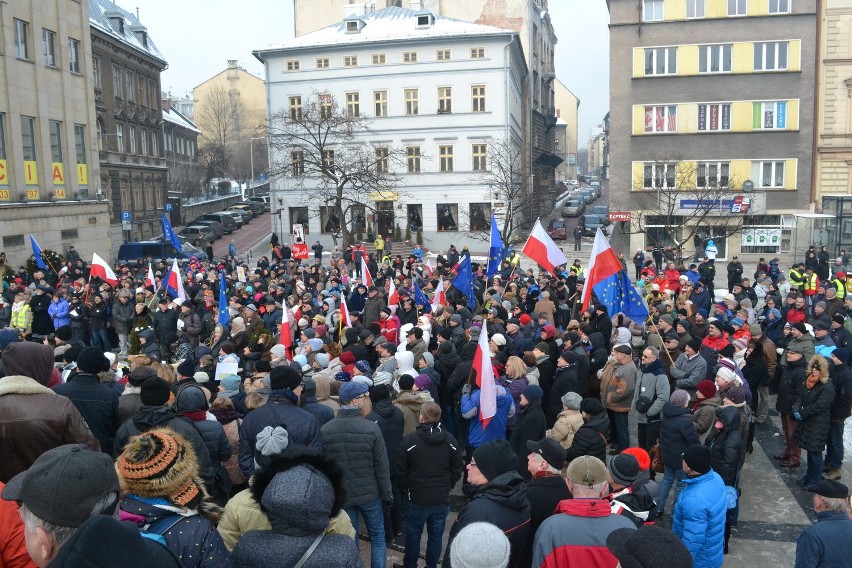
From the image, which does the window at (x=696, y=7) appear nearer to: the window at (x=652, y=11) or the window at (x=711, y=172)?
the window at (x=652, y=11)

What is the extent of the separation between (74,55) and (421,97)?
1996 cm

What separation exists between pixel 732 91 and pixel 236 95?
7211 centimetres

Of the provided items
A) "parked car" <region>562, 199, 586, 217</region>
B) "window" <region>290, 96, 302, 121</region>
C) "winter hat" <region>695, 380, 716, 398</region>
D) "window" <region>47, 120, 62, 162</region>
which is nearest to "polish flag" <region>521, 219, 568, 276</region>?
"winter hat" <region>695, 380, 716, 398</region>

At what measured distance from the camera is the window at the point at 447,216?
4950cm

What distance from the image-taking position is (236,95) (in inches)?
3912

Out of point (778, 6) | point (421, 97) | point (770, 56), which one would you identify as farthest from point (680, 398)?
point (421, 97)

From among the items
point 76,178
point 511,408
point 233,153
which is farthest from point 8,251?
point 233,153

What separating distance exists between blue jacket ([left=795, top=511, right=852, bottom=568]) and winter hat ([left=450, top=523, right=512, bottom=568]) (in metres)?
2.46

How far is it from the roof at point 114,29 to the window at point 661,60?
34.1 m

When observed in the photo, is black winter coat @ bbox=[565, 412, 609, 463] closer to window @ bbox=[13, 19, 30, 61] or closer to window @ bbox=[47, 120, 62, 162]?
window @ bbox=[13, 19, 30, 61]

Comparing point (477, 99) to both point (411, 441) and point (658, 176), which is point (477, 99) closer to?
point (658, 176)

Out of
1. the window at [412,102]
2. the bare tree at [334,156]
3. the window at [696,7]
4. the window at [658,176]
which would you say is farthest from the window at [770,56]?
the bare tree at [334,156]

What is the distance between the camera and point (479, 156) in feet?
160

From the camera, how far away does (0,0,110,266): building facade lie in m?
33.9
